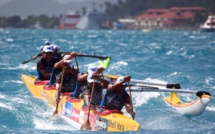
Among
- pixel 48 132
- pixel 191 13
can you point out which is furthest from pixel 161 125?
pixel 191 13

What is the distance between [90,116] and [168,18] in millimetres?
156738

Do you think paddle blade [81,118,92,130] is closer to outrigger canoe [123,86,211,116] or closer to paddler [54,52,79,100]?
outrigger canoe [123,86,211,116]

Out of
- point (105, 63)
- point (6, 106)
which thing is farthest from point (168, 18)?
point (6, 106)

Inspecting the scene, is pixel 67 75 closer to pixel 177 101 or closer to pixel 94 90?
A: pixel 94 90

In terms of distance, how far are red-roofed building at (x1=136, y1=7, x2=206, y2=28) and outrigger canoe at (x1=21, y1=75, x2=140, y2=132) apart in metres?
152

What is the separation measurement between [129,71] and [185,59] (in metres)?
9.07

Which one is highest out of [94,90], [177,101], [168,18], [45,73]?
[94,90]

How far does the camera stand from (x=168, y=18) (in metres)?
171

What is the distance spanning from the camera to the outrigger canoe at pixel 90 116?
15.1 meters

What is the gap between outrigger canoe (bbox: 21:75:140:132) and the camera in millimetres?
15141

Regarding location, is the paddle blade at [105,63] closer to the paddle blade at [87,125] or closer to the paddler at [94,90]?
the paddler at [94,90]

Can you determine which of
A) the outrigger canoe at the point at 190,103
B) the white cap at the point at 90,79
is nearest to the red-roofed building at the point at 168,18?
the outrigger canoe at the point at 190,103

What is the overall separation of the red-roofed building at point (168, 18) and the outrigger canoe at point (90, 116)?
15160 cm

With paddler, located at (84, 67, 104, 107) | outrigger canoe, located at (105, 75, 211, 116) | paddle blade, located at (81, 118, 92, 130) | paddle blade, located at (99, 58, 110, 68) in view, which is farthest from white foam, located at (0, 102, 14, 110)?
paddle blade, located at (99, 58, 110, 68)
